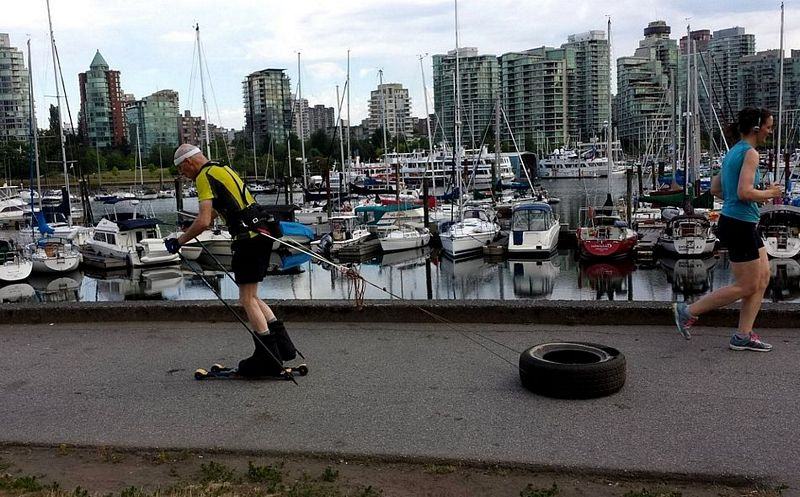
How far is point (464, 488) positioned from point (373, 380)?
2.20 meters

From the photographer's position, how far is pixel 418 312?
8.55 metres

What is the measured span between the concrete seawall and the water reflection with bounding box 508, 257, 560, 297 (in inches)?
786

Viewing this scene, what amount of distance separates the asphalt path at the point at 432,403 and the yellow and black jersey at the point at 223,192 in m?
1.38

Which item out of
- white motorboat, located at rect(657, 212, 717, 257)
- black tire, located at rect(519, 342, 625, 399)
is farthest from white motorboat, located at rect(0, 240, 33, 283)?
black tire, located at rect(519, 342, 625, 399)

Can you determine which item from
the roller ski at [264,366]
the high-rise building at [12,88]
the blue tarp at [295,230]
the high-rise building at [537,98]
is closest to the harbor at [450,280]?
the blue tarp at [295,230]

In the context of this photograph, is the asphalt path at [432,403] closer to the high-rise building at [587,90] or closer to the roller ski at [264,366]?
the roller ski at [264,366]

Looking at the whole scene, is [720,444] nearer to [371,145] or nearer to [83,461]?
[83,461]

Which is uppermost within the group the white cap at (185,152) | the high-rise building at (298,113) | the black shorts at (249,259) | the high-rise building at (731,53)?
the high-rise building at (731,53)

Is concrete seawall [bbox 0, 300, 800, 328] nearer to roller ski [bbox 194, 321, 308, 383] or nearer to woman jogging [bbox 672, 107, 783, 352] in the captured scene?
woman jogging [bbox 672, 107, 783, 352]

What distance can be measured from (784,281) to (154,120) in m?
168

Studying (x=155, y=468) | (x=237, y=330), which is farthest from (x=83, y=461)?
(x=237, y=330)

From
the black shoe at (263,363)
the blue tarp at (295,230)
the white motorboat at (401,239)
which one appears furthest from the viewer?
the blue tarp at (295,230)

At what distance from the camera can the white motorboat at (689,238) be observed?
1358 inches

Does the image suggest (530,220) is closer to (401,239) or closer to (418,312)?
(401,239)
